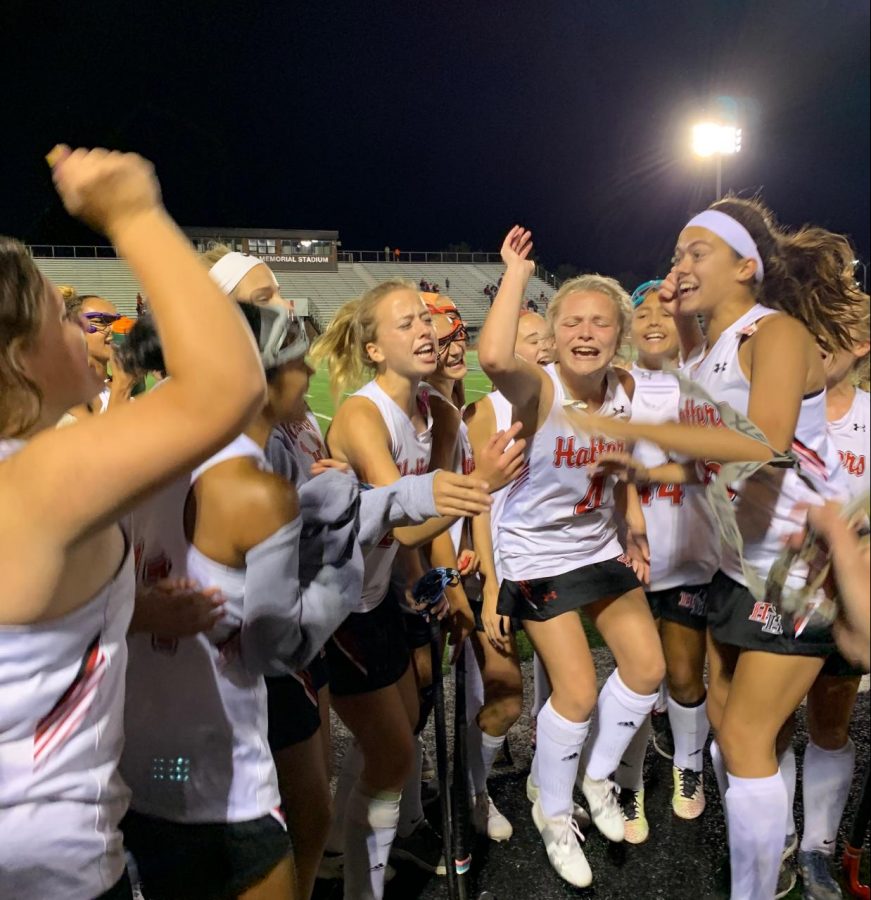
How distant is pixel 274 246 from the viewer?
49188 millimetres

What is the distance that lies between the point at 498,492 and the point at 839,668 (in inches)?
58.2

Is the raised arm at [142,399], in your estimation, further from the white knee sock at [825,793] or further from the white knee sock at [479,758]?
the white knee sock at [825,793]

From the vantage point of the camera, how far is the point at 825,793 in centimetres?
269

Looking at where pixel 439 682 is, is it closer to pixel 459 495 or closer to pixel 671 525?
pixel 459 495

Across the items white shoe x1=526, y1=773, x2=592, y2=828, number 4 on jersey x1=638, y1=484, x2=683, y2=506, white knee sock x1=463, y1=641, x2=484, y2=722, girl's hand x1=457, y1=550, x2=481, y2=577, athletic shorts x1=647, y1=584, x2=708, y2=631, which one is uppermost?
number 4 on jersey x1=638, y1=484, x2=683, y2=506

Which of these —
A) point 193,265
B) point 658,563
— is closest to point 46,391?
point 193,265

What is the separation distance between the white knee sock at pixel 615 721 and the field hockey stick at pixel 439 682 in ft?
2.56

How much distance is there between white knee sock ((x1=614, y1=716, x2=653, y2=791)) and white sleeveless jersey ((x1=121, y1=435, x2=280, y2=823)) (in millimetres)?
2120

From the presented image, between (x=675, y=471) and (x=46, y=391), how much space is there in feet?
6.50

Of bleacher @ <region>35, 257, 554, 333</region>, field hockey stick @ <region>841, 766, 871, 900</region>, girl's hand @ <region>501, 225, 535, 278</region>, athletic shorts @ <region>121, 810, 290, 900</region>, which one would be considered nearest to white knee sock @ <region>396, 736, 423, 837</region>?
athletic shorts @ <region>121, 810, 290, 900</region>

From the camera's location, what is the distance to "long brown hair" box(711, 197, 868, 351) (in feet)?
7.39

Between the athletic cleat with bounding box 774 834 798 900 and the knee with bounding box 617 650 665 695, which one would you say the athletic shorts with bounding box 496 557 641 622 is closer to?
the knee with bounding box 617 650 665 695

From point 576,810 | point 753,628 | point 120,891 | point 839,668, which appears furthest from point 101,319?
point 839,668

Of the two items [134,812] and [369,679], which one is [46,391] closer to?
[134,812]
